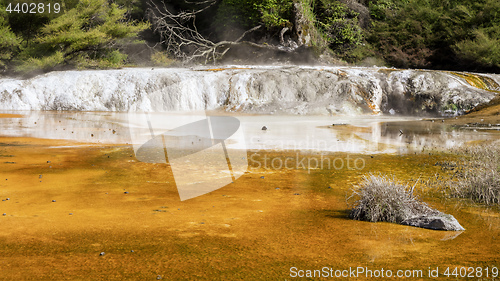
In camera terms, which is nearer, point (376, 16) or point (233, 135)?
point (233, 135)

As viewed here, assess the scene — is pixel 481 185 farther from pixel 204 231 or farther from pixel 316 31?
pixel 316 31

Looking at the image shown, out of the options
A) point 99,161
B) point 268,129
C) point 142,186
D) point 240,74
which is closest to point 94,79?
point 240,74

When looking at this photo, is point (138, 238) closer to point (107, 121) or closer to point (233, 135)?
Answer: point (233, 135)

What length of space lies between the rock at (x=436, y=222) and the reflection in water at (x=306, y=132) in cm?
437

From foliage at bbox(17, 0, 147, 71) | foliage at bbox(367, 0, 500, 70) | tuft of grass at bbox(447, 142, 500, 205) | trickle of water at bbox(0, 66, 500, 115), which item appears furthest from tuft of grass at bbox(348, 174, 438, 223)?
foliage at bbox(17, 0, 147, 71)

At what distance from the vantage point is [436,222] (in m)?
4.82

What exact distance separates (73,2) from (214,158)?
15692 mm

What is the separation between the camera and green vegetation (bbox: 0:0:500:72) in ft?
65.4

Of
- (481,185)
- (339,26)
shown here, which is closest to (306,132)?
(481,185)

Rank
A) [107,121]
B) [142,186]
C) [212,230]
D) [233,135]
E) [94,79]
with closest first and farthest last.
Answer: [212,230] < [142,186] < [233,135] < [107,121] < [94,79]

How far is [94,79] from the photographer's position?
18469 mm

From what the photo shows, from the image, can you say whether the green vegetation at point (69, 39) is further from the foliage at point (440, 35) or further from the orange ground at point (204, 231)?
the orange ground at point (204, 231)

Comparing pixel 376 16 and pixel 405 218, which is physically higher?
pixel 376 16

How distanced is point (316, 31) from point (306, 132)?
46.0ft
